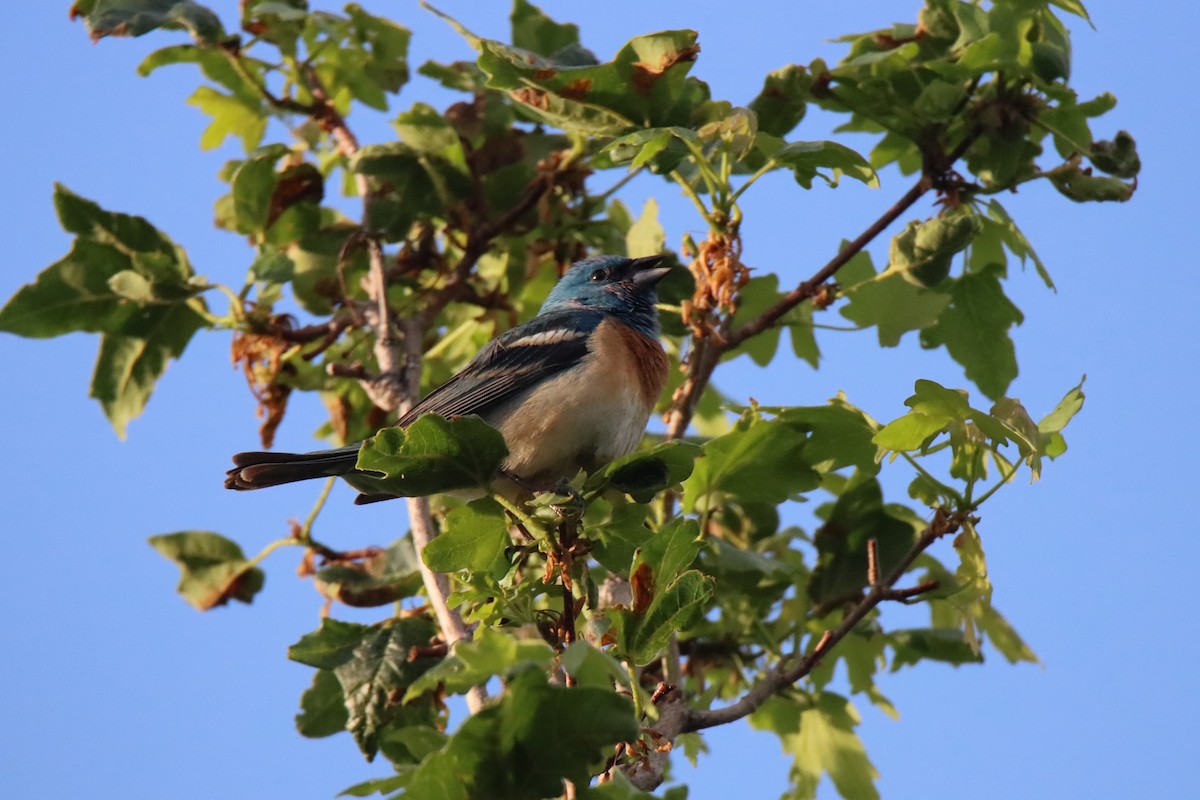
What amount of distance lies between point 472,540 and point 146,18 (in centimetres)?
299

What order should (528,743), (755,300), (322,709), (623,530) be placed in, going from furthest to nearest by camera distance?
(755,300) < (322,709) < (623,530) < (528,743)

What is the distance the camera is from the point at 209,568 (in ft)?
19.1

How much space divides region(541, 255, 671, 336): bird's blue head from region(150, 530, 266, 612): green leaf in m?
1.78

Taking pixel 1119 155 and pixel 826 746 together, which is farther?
pixel 826 746

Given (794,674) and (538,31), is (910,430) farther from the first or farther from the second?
(538,31)

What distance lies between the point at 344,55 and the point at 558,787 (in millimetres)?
4263

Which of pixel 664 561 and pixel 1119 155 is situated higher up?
pixel 1119 155

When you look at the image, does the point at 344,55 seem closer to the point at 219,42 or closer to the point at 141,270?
the point at 219,42

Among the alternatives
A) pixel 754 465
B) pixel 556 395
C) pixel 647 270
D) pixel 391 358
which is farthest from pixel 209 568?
pixel 754 465

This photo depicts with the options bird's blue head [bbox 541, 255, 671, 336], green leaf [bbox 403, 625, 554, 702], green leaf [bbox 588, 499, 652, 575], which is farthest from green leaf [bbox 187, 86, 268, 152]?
green leaf [bbox 403, 625, 554, 702]

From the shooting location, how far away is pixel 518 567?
403 cm

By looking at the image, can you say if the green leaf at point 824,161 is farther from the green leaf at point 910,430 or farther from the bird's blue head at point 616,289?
the bird's blue head at point 616,289

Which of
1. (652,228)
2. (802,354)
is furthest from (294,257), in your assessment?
(802,354)

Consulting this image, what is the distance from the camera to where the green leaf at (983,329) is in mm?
5633
